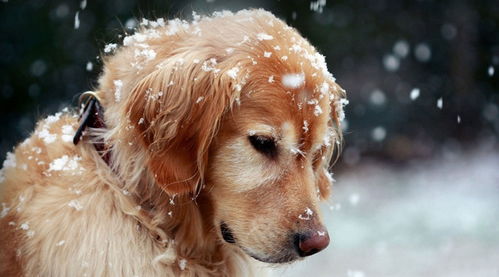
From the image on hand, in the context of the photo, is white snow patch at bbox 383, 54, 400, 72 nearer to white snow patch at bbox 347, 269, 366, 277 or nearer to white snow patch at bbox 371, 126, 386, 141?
white snow patch at bbox 371, 126, 386, 141

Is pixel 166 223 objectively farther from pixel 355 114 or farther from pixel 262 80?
pixel 355 114

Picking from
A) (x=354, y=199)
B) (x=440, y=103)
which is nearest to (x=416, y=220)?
(x=354, y=199)

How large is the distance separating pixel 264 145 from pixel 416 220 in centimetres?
551

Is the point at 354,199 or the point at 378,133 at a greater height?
the point at 378,133

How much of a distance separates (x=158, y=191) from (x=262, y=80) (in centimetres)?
58

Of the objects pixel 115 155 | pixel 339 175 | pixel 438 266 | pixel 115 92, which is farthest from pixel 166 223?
pixel 339 175

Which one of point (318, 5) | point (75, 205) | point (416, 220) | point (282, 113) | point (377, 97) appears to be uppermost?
point (282, 113)

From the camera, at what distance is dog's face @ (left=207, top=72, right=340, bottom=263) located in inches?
91.9

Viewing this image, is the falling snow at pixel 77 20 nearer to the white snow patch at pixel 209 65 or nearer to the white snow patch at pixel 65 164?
the white snow patch at pixel 65 164

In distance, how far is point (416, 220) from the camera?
7469 mm

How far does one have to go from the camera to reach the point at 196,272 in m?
2.59

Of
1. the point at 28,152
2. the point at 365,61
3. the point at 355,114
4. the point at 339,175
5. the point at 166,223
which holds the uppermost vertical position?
the point at 28,152

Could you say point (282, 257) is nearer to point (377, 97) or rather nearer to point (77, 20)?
point (77, 20)

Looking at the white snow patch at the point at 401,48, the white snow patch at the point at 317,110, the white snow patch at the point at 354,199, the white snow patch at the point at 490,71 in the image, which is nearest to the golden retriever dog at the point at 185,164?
the white snow patch at the point at 317,110
